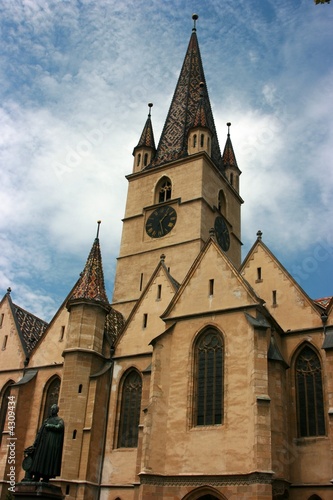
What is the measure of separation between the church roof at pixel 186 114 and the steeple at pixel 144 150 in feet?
2.04

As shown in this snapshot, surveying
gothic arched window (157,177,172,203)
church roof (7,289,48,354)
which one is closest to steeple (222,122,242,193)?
gothic arched window (157,177,172,203)

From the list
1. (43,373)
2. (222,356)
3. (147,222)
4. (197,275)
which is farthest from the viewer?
(147,222)

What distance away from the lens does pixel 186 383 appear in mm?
22719

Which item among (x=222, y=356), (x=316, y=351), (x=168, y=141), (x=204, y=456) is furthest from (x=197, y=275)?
(x=168, y=141)

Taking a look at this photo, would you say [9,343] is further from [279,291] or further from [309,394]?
[309,394]

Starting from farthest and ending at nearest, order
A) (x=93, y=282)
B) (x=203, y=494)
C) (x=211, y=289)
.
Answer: (x=93, y=282)
(x=211, y=289)
(x=203, y=494)

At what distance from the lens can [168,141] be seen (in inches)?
1633

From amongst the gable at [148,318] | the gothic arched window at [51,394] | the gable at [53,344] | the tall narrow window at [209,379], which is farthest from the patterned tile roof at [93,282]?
the tall narrow window at [209,379]

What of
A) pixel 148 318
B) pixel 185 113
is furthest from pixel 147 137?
pixel 148 318

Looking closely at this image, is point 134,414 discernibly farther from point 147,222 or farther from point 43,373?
point 147,222

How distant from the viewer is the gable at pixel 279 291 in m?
24.0

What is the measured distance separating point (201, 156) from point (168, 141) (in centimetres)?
485

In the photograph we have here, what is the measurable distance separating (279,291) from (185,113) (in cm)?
2122

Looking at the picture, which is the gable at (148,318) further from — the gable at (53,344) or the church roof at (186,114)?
the church roof at (186,114)
